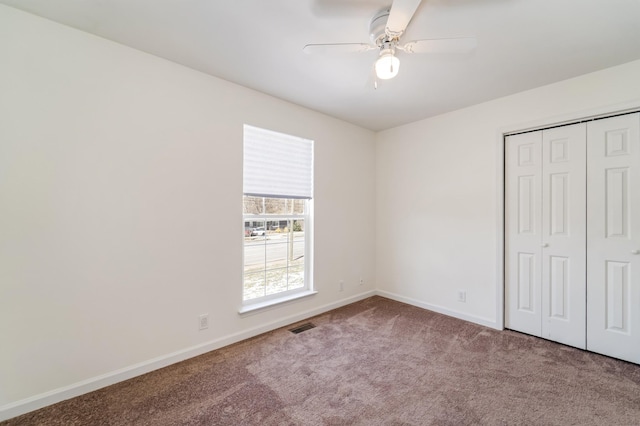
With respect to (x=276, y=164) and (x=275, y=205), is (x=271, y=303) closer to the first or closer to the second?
(x=275, y=205)

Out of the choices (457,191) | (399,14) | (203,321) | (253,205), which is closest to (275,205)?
(253,205)

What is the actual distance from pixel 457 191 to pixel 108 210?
3.61m

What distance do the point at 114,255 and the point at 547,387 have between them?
3.42 meters

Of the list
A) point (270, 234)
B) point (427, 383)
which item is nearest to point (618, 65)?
point (427, 383)

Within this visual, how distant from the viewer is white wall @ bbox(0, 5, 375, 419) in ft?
5.63

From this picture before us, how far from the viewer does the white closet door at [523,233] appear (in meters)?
2.79

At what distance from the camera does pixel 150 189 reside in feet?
7.16

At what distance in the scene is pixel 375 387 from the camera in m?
1.99

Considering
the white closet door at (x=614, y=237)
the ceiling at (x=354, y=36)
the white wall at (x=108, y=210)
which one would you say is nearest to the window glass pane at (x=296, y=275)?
the white wall at (x=108, y=210)

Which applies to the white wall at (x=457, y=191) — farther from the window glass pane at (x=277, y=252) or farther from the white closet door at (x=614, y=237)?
the window glass pane at (x=277, y=252)

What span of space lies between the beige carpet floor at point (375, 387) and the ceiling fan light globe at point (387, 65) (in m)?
2.22

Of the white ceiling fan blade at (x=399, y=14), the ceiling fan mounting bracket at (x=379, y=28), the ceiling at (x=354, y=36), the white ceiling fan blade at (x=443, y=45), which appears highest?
the ceiling at (x=354, y=36)

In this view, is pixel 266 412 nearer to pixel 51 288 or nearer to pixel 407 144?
pixel 51 288

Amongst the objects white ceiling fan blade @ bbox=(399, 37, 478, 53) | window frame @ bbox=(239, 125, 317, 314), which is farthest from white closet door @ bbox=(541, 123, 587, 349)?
window frame @ bbox=(239, 125, 317, 314)
